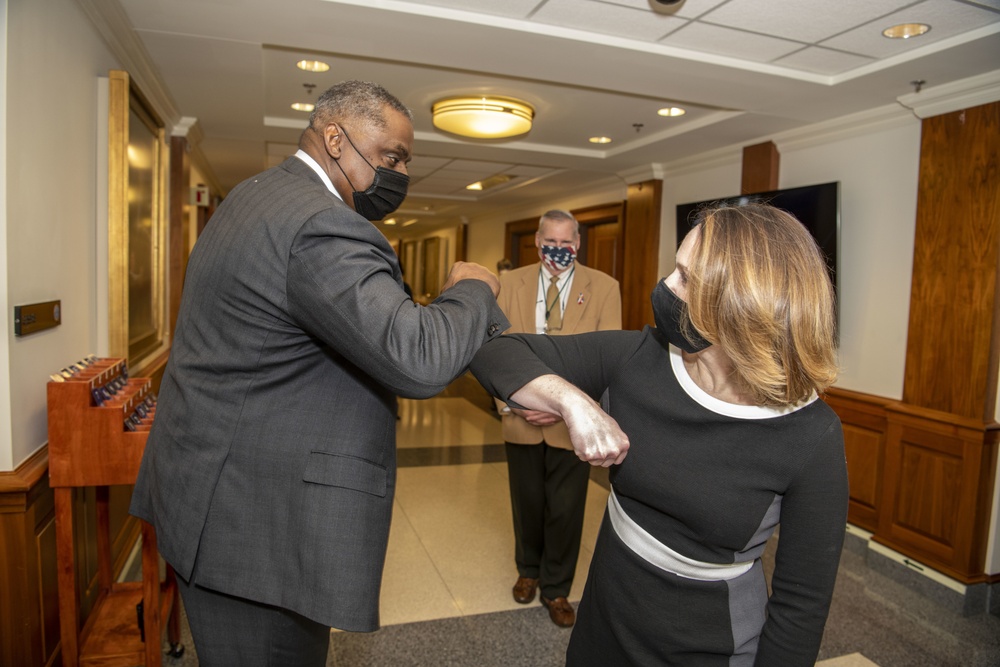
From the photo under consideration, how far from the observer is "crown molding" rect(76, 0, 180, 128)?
2.79 metres

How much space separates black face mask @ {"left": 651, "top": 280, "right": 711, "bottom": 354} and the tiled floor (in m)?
1.94

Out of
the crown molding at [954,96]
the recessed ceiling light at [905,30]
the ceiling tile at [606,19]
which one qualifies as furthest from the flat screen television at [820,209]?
the ceiling tile at [606,19]

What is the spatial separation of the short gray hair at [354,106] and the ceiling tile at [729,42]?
7.07 feet

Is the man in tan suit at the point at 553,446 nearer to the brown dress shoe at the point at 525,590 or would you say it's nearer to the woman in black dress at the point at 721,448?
the brown dress shoe at the point at 525,590

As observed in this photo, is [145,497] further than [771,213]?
Yes

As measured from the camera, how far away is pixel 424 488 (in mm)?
4676

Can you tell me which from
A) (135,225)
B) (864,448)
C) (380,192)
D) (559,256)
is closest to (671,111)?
(559,256)

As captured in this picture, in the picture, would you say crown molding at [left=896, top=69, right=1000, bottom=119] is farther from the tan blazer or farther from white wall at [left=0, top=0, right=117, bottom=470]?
white wall at [left=0, top=0, right=117, bottom=470]

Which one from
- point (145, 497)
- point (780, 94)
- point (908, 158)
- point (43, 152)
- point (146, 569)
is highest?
point (780, 94)

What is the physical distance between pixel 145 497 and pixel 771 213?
1.40 m

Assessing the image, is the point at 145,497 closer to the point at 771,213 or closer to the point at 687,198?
the point at 771,213

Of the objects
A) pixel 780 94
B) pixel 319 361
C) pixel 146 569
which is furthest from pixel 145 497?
pixel 780 94

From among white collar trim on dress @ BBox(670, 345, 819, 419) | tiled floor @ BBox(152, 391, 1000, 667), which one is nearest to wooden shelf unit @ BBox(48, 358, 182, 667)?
tiled floor @ BBox(152, 391, 1000, 667)

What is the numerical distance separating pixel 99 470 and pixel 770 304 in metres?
2.05
